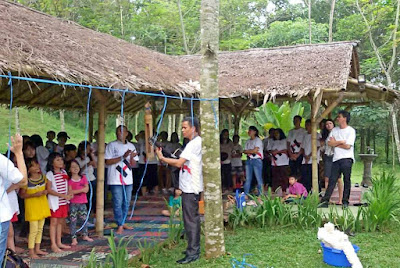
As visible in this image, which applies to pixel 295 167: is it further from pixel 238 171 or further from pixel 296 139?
pixel 238 171

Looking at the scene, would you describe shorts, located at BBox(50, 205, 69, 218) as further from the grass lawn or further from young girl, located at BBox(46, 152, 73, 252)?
the grass lawn

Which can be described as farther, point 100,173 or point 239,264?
point 100,173

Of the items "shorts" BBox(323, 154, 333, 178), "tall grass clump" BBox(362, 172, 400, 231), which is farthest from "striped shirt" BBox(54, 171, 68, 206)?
"shorts" BBox(323, 154, 333, 178)

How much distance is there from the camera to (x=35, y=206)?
488 cm

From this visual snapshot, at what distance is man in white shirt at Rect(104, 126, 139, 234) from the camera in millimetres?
5980

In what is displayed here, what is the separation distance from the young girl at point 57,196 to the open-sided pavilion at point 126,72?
73cm

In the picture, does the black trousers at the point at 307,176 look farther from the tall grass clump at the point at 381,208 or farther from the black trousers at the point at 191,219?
the black trousers at the point at 191,219

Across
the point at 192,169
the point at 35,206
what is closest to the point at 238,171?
the point at 192,169

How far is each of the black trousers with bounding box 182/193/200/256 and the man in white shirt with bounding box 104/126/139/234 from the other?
1.32 meters

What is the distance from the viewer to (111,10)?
16734 mm

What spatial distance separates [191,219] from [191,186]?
375 mm

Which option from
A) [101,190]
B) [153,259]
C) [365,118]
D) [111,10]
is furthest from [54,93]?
[365,118]

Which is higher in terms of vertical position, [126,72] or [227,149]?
[126,72]

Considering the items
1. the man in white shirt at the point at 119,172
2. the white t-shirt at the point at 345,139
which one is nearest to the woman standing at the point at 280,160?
the white t-shirt at the point at 345,139
